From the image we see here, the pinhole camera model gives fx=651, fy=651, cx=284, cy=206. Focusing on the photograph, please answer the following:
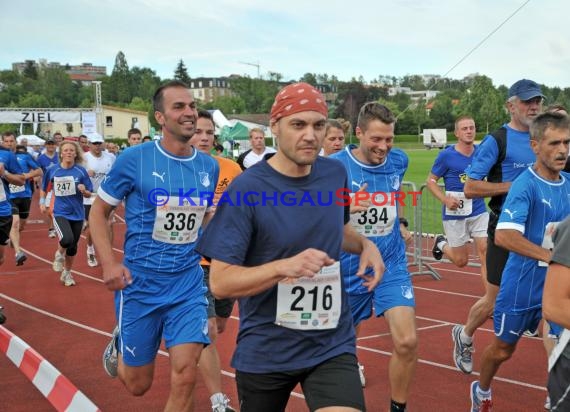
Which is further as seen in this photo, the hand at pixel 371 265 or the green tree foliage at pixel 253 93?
the green tree foliage at pixel 253 93

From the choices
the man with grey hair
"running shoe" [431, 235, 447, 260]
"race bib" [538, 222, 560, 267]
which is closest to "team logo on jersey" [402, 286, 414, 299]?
"race bib" [538, 222, 560, 267]

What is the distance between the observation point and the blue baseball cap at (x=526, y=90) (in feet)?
18.0

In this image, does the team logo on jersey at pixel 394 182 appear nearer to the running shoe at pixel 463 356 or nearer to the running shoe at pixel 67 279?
the running shoe at pixel 463 356

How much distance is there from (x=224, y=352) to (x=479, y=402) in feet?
9.38

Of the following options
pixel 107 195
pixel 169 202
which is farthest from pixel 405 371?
pixel 107 195

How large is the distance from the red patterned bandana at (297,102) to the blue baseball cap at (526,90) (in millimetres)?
3154

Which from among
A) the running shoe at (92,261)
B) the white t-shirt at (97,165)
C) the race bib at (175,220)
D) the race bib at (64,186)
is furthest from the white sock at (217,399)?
the white t-shirt at (97,165)

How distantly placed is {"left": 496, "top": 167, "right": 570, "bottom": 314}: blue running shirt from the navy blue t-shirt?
1.70 meters

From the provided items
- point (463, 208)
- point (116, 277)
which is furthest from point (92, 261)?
point (116, 277)

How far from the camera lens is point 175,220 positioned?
4355 millimetres

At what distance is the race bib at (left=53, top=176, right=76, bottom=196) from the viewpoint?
10638 mm

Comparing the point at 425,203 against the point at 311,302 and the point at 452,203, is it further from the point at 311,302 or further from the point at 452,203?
the point at 311,302

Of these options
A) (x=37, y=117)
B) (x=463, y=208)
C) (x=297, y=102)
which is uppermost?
(x=37, y=117)

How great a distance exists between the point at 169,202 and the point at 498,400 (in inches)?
124
